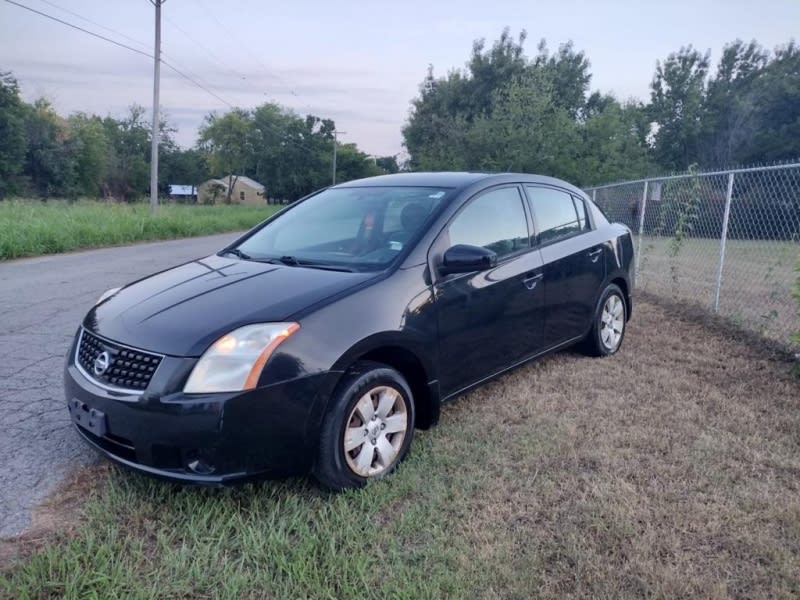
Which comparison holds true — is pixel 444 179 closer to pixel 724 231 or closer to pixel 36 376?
pixel 36 376

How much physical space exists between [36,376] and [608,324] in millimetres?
4575

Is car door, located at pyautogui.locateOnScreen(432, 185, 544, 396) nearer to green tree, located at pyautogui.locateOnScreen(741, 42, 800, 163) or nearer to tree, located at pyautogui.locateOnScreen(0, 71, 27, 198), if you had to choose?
green tree, located at pyautogui.locateOnScreen(741, 42, 800, 163)

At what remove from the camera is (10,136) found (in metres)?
43.2

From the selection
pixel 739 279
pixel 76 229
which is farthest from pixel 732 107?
pixel 76 229

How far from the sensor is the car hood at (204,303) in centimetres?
250

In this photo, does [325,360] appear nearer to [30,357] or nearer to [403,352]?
[403,352]

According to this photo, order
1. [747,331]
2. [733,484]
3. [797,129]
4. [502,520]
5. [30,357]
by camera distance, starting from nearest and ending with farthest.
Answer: [502,520] → [733,484] → [30,357] → [747,331] → [797,129]

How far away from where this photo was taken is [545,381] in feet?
14.2

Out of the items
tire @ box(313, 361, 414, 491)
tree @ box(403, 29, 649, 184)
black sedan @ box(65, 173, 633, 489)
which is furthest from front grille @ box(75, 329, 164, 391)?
tree @ box(403, 29, 649, 184)

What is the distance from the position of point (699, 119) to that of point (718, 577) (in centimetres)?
4634

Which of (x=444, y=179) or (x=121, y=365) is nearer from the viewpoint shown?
(x=121, y=365)

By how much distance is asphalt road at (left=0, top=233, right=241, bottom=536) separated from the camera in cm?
281

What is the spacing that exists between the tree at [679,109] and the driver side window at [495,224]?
42518 millimetres

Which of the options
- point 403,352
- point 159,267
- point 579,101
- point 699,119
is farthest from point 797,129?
point 403,352
